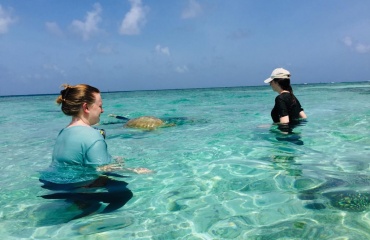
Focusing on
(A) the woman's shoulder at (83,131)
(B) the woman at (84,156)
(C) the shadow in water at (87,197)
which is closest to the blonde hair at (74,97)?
(B) the woman at (84,156)

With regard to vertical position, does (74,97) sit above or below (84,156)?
above

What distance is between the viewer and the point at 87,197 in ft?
13.0

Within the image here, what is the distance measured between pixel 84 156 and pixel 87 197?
583 millimetres

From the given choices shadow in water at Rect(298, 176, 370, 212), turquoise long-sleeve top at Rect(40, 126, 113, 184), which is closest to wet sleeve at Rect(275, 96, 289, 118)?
shadow in water at Rect(298, 176, 370, 212)

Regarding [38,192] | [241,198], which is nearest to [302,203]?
[241,198]

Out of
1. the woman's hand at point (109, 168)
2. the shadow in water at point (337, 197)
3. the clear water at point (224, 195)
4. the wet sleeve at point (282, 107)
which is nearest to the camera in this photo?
the clear water at point (224, 195)

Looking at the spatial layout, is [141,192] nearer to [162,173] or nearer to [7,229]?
[162,173]

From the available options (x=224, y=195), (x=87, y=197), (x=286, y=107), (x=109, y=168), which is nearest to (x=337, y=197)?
(x=224, y=195)

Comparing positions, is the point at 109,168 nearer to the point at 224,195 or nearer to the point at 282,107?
the point at 224,195

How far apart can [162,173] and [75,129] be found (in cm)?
203

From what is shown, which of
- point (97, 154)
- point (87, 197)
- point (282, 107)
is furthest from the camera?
point (282, 107)

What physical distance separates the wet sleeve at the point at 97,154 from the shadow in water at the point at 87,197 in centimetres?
49

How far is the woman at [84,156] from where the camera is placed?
374 cm

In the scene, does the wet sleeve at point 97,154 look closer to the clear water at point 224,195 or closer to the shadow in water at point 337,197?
the clear water at point 224,195
